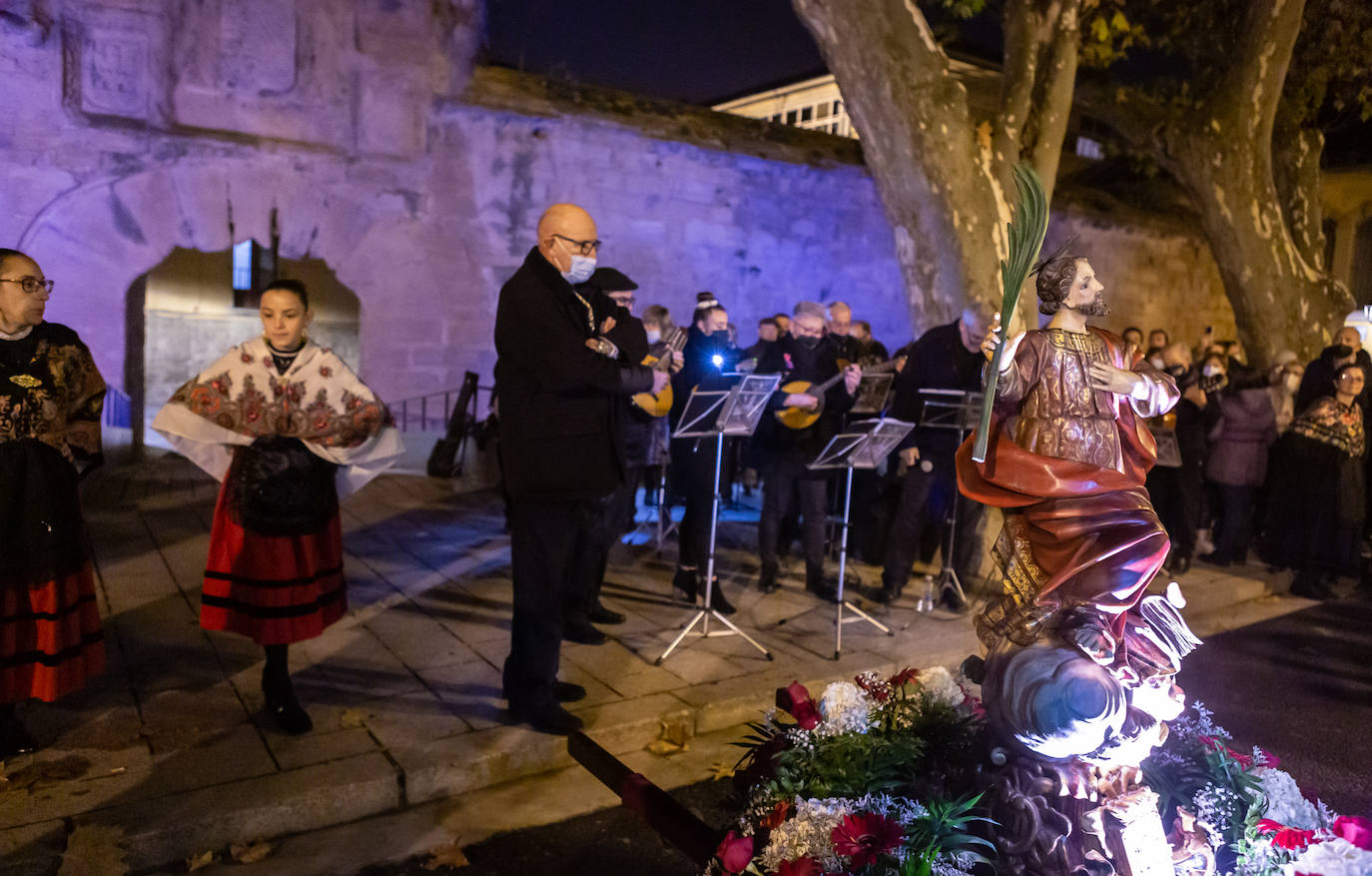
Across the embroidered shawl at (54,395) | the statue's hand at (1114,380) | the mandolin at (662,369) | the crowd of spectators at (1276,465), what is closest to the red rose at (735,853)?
the statue's hand at (1114,380)

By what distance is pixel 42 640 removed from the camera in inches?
158

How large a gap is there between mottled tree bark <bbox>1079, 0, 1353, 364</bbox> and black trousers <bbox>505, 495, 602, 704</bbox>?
9456 mm

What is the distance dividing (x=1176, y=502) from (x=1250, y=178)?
14.4ft

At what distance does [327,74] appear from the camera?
10750mm

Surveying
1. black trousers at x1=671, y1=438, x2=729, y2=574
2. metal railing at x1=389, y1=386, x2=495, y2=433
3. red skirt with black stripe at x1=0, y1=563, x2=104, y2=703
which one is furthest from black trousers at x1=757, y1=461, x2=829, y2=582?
metal railing at x1=389, y1=386, x2=495, y2=433

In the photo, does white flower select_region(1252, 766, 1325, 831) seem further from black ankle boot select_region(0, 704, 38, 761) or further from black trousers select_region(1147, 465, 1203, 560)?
black trousers select_region(1147, 465, 1203, 560)

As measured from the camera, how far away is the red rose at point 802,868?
8.75 feet

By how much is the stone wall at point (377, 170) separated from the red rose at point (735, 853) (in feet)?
31.2

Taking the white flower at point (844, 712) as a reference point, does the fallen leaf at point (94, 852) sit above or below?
below

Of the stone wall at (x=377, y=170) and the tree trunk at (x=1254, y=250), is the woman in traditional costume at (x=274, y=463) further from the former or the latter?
the tree trunk at (x=1254, y=250)

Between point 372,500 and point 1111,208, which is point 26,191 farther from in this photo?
point 1111,208

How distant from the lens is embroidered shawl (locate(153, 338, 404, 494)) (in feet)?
14.0

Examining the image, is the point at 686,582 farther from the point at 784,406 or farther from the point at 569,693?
the point at 569,693

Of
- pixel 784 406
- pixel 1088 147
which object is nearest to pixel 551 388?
pixel 784 406
